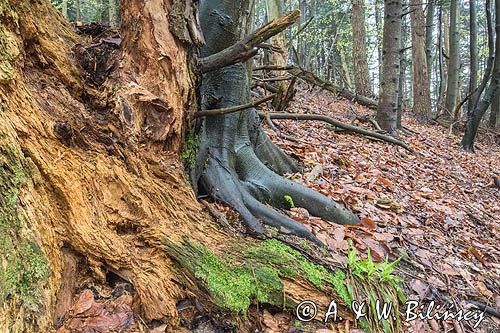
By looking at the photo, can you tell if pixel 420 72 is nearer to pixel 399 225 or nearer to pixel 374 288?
pixel 399 225

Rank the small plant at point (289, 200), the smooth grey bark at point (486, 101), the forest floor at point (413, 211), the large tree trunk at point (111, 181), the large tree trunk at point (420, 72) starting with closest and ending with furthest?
the large tree trunk at point (111, 181), the forest floor at point (413, 211), the small plant at point (289, 200), the smooth grey bark at point (486, 101), the large tree trunk at point (420, 72)

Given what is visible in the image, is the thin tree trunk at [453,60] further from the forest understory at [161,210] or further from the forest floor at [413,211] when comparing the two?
the forest understory at [161,210]

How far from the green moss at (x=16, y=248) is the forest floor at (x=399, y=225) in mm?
225

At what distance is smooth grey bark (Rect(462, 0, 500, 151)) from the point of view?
8.74 metres

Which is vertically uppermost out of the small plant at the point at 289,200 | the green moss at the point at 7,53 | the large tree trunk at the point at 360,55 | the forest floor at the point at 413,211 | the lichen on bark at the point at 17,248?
the large tree trunk at the point at 360,55

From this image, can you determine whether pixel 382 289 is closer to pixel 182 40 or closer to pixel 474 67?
pixel 182 40

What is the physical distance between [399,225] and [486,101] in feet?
24.1

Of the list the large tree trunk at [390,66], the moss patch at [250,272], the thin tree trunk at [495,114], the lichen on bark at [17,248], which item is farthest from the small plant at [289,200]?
the thin tree trunk at [495,114]

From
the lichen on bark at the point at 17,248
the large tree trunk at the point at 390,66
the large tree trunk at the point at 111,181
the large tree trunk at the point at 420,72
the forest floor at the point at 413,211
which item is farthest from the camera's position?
the large tree trunk at the point at 420,72

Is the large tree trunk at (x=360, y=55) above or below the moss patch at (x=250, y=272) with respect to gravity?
above

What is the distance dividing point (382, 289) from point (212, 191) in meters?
1.37

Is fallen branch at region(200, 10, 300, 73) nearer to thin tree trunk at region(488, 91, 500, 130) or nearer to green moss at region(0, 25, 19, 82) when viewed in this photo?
green moss at region(0, 25, 19, 82)

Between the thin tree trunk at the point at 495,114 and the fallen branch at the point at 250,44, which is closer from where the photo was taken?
the fallen branch at the point at 250,44

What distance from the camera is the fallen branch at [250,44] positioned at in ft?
7.07
